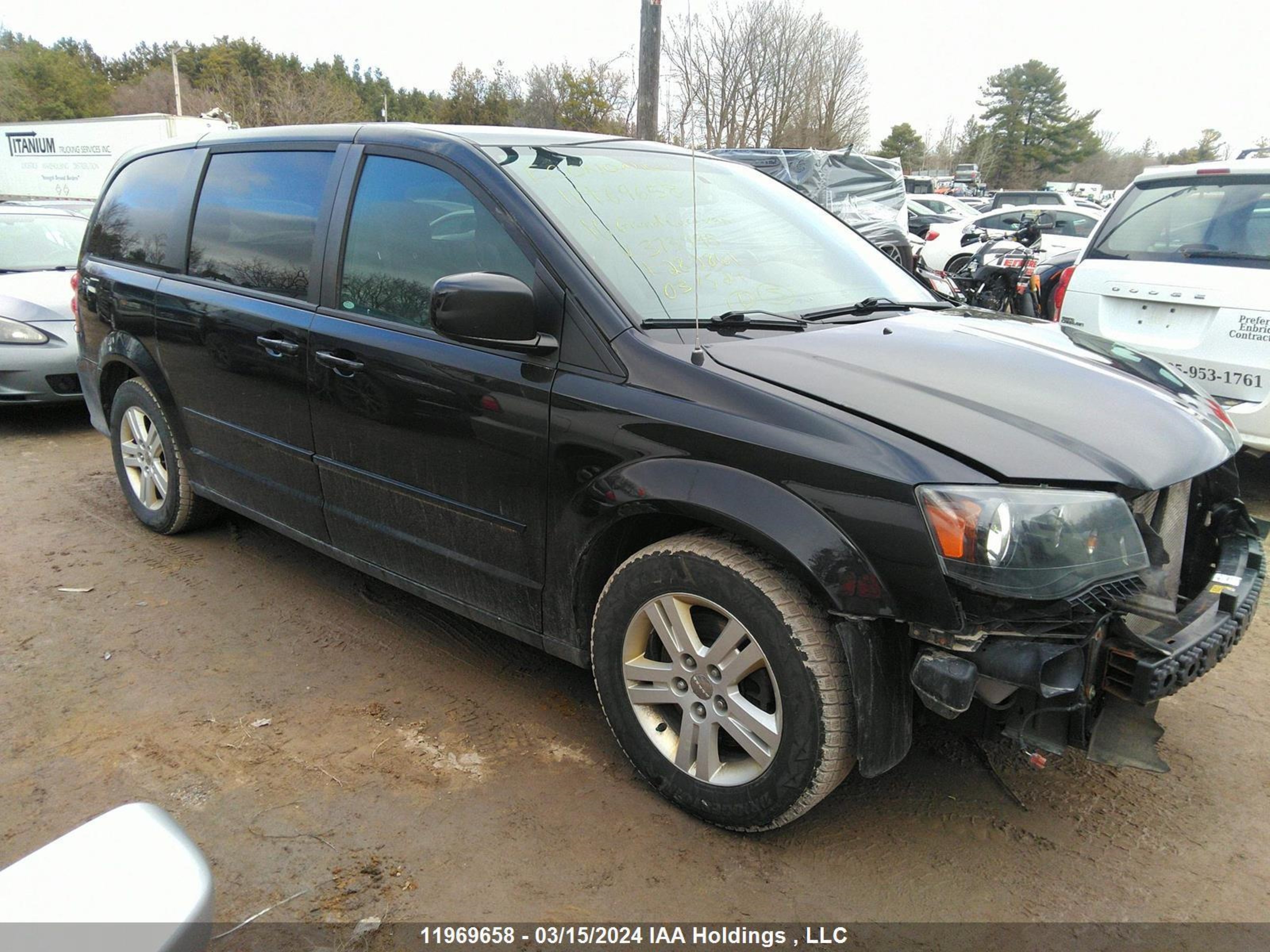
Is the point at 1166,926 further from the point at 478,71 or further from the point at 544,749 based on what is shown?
the point at 478,71

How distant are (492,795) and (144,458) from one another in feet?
9.60

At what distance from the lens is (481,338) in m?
2.62

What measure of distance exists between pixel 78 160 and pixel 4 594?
2627cm

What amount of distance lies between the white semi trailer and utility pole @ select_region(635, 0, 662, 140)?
16795mm

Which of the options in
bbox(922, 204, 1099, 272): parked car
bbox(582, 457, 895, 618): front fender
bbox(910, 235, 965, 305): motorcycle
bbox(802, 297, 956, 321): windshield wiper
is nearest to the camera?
bbox(582, 457, 895, 618): front fender

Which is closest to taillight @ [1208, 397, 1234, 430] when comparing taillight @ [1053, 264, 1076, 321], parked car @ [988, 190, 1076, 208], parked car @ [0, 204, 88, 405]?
taillight @ [1053, 264, 1076, 321]

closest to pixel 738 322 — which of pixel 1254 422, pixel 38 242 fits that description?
pixel 1254 422

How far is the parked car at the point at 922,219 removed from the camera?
826 inches

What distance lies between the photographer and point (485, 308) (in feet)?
8.23

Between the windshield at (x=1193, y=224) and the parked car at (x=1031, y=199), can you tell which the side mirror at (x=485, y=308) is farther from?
the parked car at (x=1031, y=199)

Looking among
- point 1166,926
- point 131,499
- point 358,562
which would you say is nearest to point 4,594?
point 131,499

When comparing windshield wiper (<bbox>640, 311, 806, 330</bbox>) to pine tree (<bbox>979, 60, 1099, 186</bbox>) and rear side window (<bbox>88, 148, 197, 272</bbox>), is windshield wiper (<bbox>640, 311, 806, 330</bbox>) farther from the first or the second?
pine tree (<bbox>979, 60, 1099, 186</bbox>)

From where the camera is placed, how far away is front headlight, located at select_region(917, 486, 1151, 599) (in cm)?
200

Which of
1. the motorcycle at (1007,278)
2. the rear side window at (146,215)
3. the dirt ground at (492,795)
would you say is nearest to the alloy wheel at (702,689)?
the dirt ground at (492,795)
